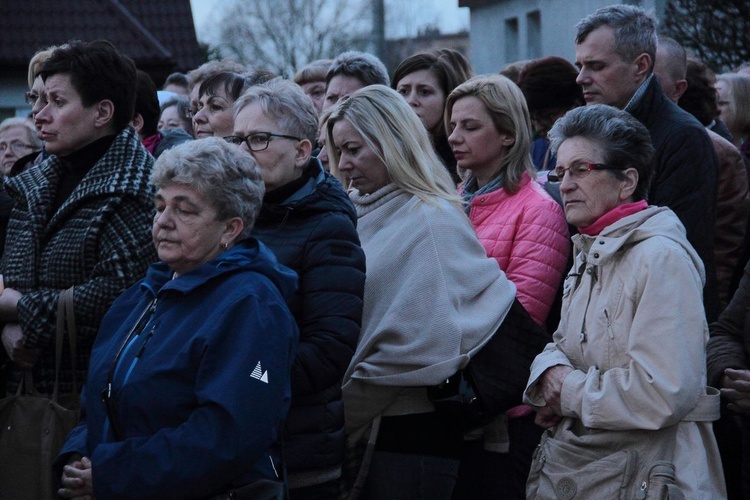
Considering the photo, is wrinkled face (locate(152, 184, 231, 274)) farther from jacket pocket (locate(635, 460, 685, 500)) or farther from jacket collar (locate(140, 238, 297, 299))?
jacket pocket (locate(635, 460, 685, 500))

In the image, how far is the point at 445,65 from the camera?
6270 millimetres

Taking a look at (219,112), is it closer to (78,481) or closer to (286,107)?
(286,107)

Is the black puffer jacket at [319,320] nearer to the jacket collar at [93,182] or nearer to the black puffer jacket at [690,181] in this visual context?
the jacket collar at [93,182]

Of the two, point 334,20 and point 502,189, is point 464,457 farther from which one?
point 334,20

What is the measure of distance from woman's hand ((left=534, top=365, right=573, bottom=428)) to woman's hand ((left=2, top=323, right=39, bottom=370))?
6.62 ft

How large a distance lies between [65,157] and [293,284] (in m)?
1.71

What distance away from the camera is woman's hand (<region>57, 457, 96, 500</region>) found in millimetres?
3461

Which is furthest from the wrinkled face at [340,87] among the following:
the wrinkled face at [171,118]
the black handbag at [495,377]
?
the black handbag at [495,377]

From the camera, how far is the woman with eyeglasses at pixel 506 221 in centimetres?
464

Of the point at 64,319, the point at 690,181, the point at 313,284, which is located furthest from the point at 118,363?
the point at 690,181

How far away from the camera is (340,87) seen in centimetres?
654

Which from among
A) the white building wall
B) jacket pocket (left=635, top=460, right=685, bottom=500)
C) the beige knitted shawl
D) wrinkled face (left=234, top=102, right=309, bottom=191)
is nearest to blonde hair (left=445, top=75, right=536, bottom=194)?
the beige knitted shawl

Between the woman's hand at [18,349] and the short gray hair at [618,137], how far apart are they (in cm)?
229

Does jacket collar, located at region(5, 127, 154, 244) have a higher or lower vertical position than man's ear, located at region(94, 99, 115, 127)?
lower
